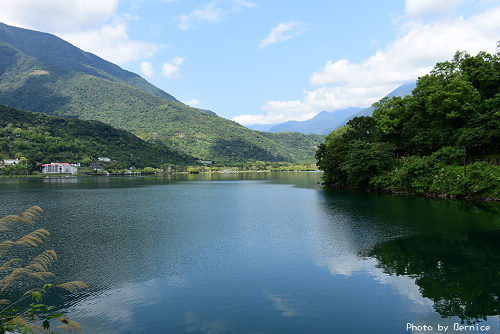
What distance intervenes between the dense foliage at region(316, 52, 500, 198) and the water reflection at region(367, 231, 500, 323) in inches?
1027

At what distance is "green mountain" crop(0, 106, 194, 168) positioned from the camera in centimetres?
14975

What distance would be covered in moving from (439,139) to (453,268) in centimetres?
4444

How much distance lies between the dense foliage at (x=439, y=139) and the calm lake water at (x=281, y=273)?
59.4ft

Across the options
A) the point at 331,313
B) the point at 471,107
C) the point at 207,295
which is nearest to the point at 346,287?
the point at 331,313

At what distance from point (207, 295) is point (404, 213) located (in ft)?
91.5

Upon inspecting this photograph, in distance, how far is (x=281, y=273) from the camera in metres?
17.0

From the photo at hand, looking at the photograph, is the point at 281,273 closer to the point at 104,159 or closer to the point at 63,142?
the point at 104,159

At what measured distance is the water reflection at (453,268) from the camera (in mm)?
13034

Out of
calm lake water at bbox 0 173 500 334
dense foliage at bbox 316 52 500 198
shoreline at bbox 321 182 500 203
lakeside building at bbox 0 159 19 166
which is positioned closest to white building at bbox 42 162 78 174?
lakeside building at bbox 0 159 19 166

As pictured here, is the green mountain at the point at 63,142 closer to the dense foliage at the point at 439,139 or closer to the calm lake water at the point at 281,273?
the dense foliage at the point at 439,139

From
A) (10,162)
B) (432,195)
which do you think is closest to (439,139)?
(432,195)

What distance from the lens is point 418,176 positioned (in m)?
52.3

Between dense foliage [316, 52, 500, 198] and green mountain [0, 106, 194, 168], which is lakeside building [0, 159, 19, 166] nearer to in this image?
green mountain [0, 106, 194, 168]

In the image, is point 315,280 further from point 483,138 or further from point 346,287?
point 483,138
